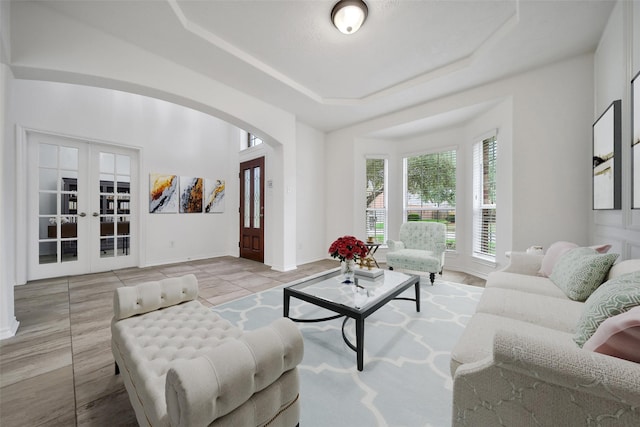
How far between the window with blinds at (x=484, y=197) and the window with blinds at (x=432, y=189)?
399 mm

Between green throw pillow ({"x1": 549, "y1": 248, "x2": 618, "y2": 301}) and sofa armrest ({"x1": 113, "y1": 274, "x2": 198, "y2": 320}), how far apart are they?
2.75 m

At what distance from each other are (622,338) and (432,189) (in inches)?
165

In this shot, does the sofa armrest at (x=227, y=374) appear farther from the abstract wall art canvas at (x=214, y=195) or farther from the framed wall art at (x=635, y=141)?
the abstract wall art canvas at (x=214, y=195)

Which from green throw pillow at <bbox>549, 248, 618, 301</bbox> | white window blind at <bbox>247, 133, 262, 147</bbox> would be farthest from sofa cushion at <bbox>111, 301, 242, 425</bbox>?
white window blind at <bbox>247, 133, 262, 147</bbox>

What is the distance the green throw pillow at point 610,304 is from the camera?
933 mm

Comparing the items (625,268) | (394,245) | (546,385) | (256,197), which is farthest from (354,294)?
(256,197)

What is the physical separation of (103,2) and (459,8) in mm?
3215

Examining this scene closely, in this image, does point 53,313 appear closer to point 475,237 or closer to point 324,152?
point 324,152

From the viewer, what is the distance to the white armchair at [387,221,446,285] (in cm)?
338

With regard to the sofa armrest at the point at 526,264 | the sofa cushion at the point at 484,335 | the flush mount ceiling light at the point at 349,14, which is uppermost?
the flush mount ceiling light at the point at 349,14

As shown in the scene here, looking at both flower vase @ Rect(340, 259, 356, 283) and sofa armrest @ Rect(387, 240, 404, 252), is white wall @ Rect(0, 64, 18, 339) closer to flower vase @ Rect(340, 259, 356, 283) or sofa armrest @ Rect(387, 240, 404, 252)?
flower vase @ Rect(340, 259, 356, 283)

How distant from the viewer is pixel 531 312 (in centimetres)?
155

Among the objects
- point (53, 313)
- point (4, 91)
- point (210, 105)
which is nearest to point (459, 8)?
point (210, 105)

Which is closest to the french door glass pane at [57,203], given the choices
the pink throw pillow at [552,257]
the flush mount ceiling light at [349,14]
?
the flush mount ceiling light at [349,14]
